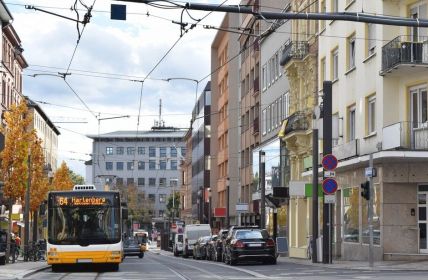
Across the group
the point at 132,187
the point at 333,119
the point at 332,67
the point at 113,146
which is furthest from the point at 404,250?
the point at 113,146

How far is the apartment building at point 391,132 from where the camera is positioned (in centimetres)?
3275

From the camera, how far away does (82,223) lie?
3153 centimetres

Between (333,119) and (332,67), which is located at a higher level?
(332,67)

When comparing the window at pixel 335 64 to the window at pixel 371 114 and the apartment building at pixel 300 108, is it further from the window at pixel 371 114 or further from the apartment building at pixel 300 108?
the window at pixel 371 114

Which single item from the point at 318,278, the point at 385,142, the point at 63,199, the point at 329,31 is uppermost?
the point at 329,31

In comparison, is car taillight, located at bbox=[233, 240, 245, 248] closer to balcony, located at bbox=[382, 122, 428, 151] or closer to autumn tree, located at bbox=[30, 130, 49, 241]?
balcony, located at bbox=[382, 122, 428, 151]

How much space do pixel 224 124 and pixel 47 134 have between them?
43.4 m

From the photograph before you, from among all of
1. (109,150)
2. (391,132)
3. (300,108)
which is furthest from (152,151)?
(391,132)

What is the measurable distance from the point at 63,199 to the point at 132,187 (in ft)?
399

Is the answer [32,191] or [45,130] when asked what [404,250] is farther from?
[45,130]

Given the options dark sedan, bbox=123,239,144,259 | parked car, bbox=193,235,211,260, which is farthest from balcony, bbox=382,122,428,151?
dark sedan, bbox=123,239,144,259

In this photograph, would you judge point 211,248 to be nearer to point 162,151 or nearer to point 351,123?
point 351,123

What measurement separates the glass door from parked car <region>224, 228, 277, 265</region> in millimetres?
5804

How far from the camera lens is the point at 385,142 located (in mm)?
33906
